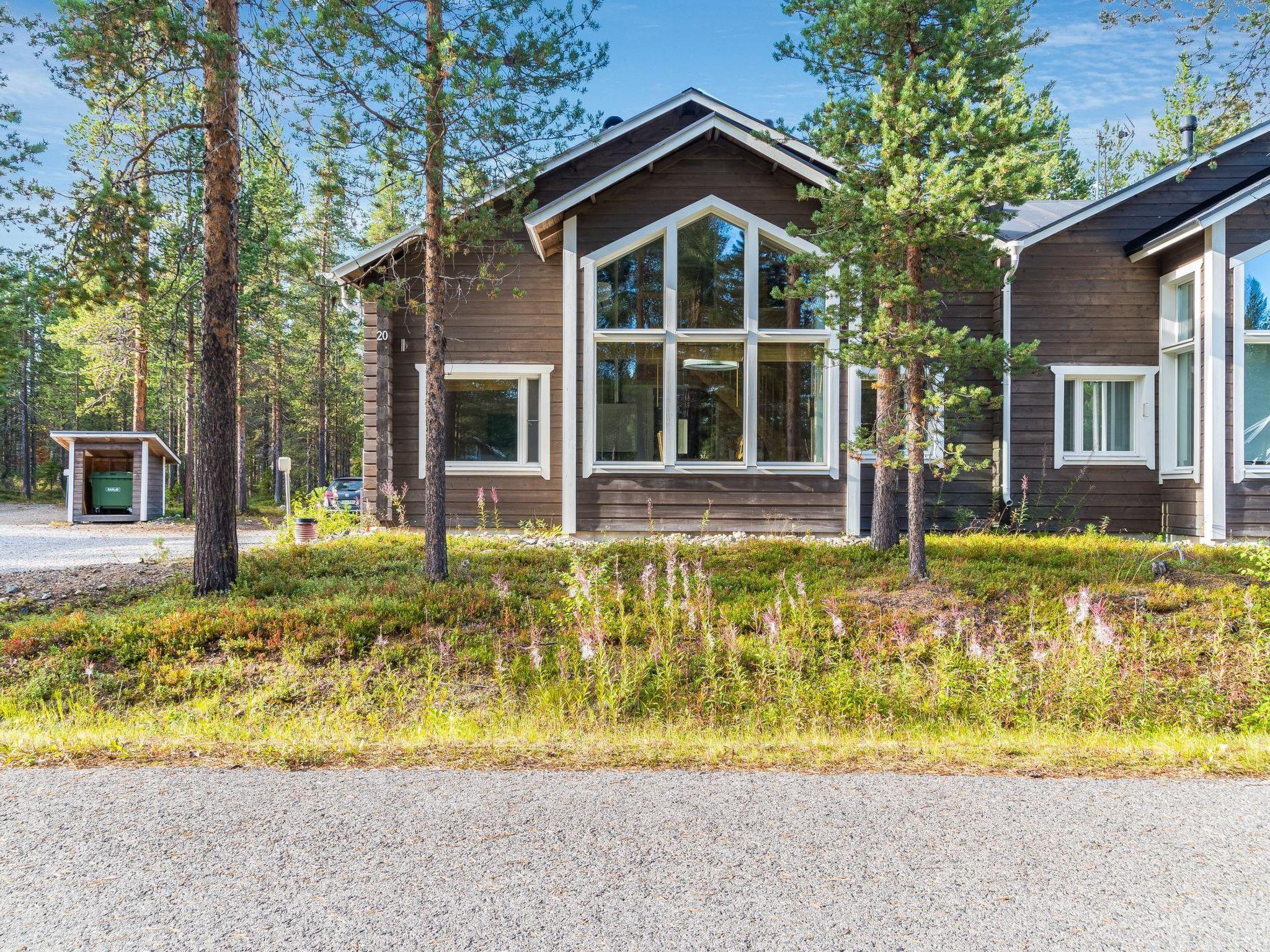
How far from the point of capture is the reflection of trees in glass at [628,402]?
1102 cm

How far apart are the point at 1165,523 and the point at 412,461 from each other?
1161 centimetres

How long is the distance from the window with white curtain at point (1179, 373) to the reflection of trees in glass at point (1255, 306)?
59 centimetres

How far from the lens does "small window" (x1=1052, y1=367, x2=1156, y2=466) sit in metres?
11.9

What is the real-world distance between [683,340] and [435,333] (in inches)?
162

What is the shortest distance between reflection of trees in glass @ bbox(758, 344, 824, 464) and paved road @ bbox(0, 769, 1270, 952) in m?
7.60

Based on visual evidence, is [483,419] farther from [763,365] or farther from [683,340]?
[763,365]

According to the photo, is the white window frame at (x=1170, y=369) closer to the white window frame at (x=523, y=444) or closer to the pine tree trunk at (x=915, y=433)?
the pine tree trunk at (x=915, y=433)

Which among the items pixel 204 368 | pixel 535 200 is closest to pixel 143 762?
pixel 204 368

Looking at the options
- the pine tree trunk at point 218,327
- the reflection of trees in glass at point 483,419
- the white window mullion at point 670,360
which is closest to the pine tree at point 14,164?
the pine tree trunk at point 218,327

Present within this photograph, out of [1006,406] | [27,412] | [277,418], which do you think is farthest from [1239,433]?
[27,412]

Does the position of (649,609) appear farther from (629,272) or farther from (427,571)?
(629,272)

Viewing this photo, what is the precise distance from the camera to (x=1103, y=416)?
39.7ft

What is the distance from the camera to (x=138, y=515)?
2072cm

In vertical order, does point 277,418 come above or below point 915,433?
above
